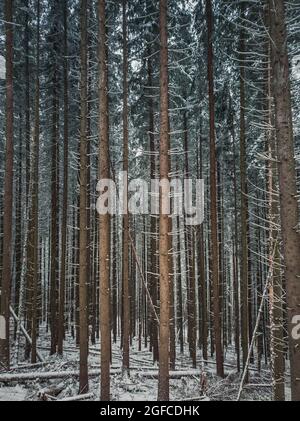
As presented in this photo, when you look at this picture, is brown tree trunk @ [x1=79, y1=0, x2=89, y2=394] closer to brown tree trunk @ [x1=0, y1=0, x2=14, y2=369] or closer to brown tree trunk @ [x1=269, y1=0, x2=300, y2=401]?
brown tree trunk @ [x1=0, y1=0, x2=14, y2=369]

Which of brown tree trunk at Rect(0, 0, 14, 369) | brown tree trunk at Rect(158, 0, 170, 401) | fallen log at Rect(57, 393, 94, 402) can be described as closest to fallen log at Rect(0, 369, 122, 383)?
brown tree trunk at Rect(0, 0, 14, 369)

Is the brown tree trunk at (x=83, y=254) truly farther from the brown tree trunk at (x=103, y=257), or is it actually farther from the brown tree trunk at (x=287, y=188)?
the brown tree trunk at (x=287, y=188)

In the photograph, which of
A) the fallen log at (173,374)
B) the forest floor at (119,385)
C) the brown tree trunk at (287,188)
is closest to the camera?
the brown tree trunk at (287,188)

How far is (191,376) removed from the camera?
1421cm

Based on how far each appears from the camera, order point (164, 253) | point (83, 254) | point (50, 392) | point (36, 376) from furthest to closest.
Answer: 1. point (36, 376)
2. point (83, 254)
3. point (50, 392)
4. point (164, 253)

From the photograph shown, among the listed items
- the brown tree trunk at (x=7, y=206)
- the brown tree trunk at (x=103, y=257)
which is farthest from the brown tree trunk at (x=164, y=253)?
the brown tree trunk at (x=7, y=206)

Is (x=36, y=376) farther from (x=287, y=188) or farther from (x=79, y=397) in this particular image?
(x=287, y=188)

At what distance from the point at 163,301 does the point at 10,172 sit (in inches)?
267

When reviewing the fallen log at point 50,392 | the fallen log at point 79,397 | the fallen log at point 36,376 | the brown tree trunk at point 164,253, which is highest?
the brown tree trunk at point 164,253

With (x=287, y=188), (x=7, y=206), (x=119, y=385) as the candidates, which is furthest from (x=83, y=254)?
(x=287, y=188)

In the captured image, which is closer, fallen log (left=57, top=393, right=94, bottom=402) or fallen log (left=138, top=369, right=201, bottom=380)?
fallen log (left=57, top=393, right=94, bottom=402)
